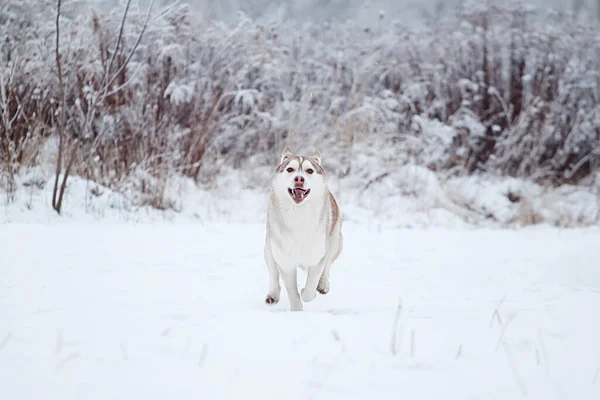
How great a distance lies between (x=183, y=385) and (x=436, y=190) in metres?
7.30

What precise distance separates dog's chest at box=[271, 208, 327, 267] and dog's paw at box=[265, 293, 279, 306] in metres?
0.23

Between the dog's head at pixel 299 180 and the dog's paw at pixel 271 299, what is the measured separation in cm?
62

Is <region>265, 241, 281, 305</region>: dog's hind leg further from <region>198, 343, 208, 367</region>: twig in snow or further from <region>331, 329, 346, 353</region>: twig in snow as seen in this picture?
<region>198, 343, 208, 367</region>: twig in snow

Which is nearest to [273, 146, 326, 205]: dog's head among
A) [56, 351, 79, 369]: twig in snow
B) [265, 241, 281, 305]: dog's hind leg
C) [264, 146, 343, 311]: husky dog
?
[264, 146, 343, 311]: husky dog

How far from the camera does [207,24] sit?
8.50 metres

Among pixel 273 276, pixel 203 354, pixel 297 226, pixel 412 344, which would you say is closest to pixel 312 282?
pixel 273 276

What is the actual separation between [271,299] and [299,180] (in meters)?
0.78

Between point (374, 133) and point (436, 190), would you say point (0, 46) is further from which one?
point (436, 190)

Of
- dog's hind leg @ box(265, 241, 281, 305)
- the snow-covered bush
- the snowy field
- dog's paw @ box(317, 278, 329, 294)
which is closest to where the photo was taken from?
the snowy field

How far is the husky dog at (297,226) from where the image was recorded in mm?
2959

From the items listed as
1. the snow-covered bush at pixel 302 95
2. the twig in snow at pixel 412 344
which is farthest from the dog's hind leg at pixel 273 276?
the snow-covered bush at pixel 302 95

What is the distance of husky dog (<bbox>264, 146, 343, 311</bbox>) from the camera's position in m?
2.96

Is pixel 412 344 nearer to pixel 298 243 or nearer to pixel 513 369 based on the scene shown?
pixel 513 369

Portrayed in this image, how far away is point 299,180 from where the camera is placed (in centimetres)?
284
